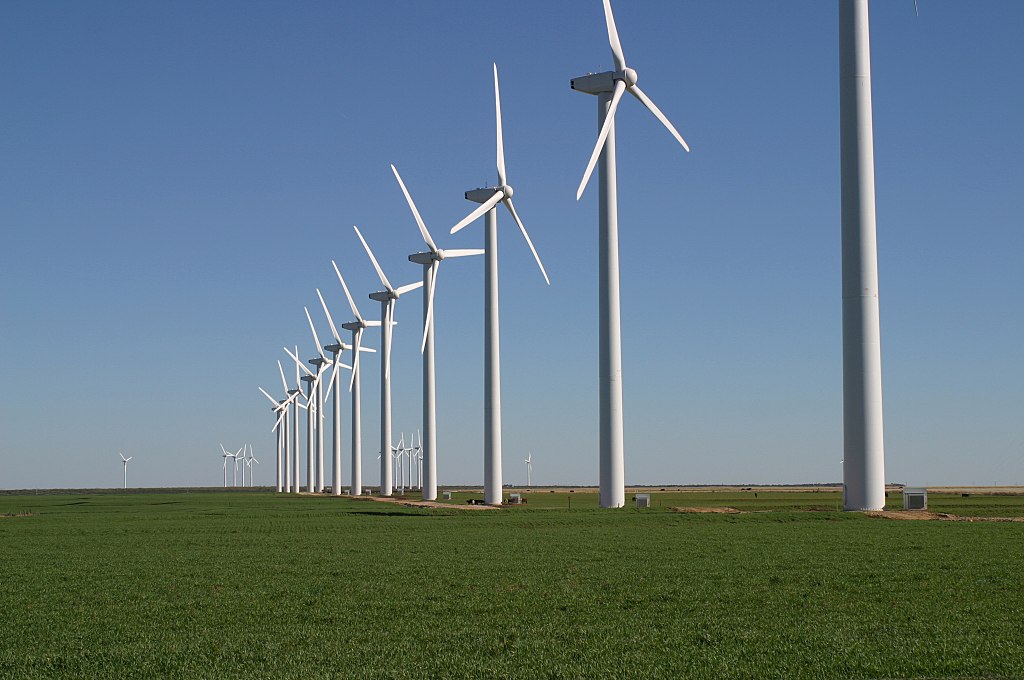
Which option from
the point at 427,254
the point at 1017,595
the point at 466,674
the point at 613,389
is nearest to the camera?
the point at 466,674

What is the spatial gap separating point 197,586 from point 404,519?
35.0 meters

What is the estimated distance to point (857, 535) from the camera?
42406mm

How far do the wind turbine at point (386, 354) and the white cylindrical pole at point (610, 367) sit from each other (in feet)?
164

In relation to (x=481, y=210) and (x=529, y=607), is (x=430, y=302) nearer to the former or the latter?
(x=481, y=210)

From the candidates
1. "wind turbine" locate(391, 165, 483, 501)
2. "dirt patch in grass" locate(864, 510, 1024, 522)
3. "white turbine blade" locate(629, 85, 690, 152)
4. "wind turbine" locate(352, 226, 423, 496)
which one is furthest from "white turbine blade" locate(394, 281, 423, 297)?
"dirt patch in grass" locate(864, 510, 1024, 522)

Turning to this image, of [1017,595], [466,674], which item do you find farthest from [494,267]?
[466,674]

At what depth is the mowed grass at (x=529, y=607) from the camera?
17.4 meters

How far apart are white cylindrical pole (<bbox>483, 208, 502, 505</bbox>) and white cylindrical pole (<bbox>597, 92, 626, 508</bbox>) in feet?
60.4

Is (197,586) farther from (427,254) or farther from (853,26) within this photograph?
(427,254)

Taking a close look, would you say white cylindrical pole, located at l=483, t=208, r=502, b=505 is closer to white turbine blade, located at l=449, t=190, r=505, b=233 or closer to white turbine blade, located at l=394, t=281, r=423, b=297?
white turbine blade, located at l=449, t=190, r=505, b=233

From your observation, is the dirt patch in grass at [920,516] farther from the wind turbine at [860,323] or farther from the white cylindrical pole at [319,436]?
the white cylindrical pole at [319,436]

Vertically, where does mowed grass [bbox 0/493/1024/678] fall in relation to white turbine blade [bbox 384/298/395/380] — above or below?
below

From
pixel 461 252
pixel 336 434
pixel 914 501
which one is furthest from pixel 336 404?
pixel 914 501

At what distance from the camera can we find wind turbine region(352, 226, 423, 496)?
12362cm
